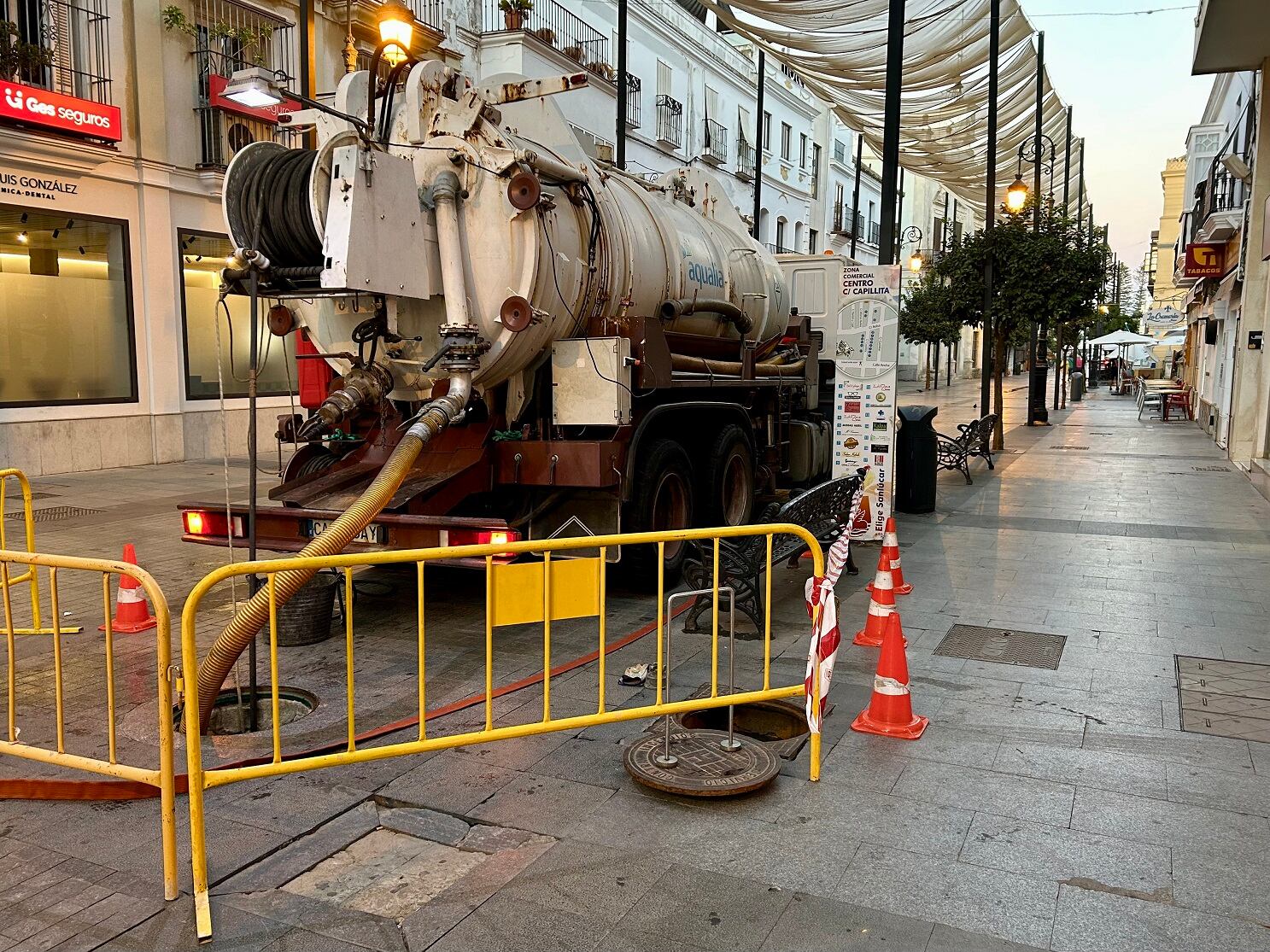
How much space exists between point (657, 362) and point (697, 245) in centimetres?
219

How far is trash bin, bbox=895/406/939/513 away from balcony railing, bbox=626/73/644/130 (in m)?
17.0

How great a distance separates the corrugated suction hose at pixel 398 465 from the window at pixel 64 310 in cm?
1046

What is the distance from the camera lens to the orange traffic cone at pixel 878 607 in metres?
5.97

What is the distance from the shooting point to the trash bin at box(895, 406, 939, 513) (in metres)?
11.4

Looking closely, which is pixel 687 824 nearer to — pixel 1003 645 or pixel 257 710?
pixel 257 710

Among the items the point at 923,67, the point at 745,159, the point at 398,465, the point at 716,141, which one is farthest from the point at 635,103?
the point at 398,465

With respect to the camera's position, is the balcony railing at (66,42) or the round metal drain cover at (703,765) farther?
the balcony railing at (66,42)

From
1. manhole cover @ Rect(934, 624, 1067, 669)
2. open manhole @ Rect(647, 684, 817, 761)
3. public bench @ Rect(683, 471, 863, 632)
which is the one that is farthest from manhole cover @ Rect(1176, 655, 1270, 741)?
public bench @ Rect(683, 471, 863, 632)

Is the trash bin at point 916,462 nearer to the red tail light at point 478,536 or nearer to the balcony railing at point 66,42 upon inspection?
the red tail light at point 478,536

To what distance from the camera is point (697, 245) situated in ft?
29.2

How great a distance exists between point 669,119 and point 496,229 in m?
23.8

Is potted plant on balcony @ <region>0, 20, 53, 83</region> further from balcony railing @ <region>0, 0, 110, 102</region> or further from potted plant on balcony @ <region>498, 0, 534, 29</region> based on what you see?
potted plant on balcony @ <region>498, 0, 534, 29</region>

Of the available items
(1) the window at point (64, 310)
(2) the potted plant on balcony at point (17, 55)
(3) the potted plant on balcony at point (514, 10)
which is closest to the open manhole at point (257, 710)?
(1) the window at point (64, 310)

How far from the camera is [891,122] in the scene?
1096 cm
